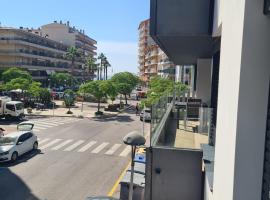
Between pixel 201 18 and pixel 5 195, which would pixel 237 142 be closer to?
pixel 201 18

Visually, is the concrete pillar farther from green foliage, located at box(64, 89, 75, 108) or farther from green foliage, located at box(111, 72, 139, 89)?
green foliage, located at box(111, 72, 139, 89)

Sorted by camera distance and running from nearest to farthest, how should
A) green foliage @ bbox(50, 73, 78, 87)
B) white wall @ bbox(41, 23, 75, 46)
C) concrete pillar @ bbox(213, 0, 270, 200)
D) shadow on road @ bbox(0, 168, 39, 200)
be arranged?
concrete pillar @ bbox(213, 0, 270, 200)
shadow on road @ bbox(0, 168, 39, 200)
green foliage @ bbox(50, 73, 78, 87)
white wall @ bbox(41, 23, 75, 46)

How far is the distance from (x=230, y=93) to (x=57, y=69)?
99.9 metres

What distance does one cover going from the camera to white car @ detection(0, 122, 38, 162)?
20297 mm

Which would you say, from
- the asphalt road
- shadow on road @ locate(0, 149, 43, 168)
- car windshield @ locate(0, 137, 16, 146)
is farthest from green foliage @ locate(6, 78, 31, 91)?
car windshield @ locate(0, 137, 16, 146)

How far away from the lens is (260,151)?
355 centimetres

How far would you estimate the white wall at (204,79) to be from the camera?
1786 cm

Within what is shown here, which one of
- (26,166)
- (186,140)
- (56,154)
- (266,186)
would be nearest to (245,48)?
(266,186)

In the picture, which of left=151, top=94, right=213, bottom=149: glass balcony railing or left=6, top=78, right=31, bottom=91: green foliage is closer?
left=151, top=94, right=213, bottom=149: glass balcony railing

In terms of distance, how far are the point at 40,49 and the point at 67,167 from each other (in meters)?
74.3

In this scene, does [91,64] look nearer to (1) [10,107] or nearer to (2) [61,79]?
(2) [61,79]

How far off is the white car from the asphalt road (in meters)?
0.44

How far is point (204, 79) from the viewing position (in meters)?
18.7

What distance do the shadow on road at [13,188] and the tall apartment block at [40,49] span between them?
6407cm
